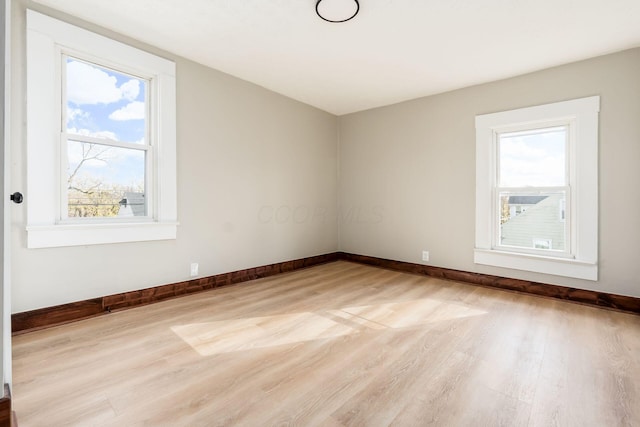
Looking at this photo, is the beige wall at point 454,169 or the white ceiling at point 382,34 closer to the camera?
the white ceiling at point 382,34

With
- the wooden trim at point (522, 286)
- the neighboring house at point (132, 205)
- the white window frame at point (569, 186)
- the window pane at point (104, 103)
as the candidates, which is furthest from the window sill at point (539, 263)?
the window pane at point (104, 103)

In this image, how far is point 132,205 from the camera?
9.24 feet

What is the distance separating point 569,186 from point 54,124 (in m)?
4.79

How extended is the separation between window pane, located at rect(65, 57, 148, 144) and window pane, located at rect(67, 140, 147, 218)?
0.14 metres

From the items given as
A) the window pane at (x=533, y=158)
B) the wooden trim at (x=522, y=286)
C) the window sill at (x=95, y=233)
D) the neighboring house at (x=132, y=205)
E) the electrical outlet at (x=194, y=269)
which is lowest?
the wooden trim at (x=522, y=286)

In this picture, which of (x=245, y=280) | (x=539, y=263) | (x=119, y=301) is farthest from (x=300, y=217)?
(x=539, y=263)

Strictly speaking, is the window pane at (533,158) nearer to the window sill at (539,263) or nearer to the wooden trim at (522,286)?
the window sill at (539,263)

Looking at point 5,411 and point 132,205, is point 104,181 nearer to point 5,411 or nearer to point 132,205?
point 132,205

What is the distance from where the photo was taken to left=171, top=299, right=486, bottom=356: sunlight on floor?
2092mm

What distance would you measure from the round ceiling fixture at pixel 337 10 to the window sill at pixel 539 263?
117 inches

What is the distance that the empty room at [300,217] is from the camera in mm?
1567

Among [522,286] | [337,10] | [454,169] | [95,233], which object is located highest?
[337,10]

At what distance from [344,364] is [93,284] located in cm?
222

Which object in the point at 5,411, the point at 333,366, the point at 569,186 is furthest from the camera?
the point at 569,186
